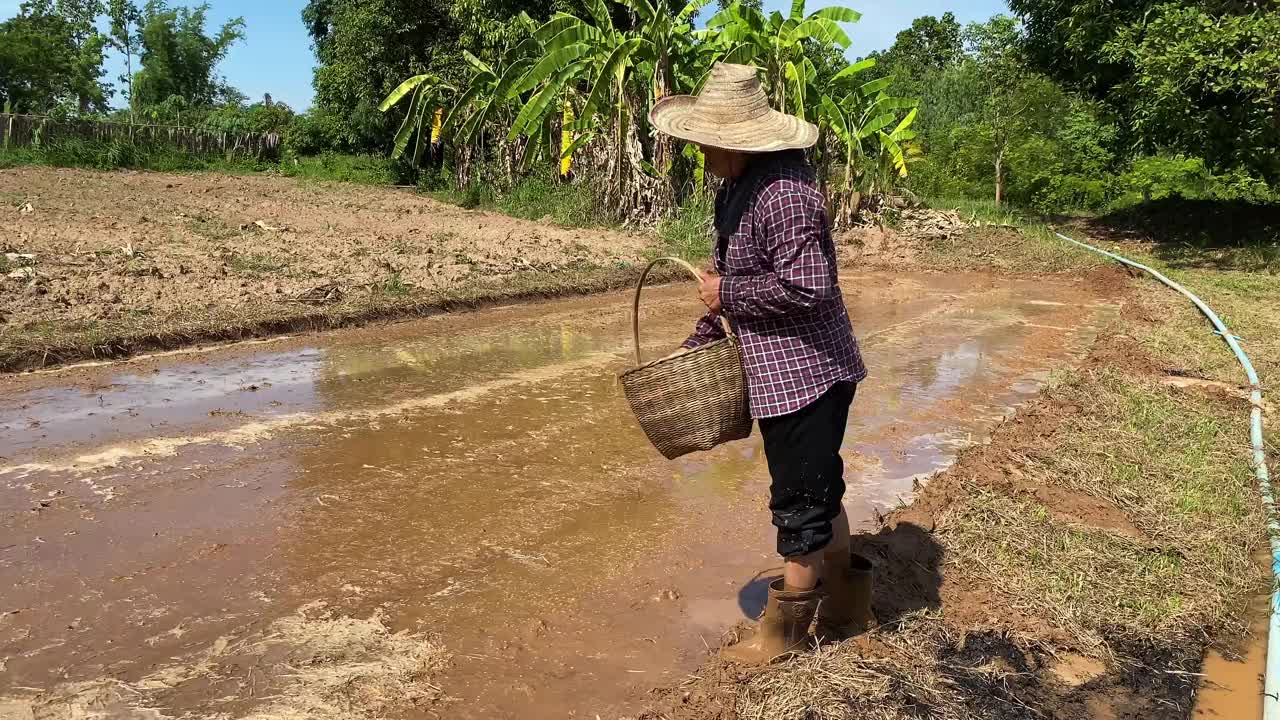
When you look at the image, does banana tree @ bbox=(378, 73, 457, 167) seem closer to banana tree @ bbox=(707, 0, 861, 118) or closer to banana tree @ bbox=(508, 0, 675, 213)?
banana tree @ bbox=(508, 0, 675, 213)

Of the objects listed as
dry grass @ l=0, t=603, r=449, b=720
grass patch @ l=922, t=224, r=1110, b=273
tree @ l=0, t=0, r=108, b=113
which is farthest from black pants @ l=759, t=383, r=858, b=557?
tree @ l=0, t=0, r=108, b=113

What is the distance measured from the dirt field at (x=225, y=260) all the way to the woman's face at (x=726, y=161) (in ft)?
18.3

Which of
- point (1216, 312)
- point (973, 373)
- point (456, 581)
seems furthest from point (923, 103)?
point (456, 581)

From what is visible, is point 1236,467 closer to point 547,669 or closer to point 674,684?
point 674,684

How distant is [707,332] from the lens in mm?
2941

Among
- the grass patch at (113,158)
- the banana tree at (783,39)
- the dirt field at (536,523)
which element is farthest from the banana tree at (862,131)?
the grass patch at (113,158)

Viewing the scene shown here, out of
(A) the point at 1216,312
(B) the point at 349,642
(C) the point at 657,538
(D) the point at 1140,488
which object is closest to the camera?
(B) the point at 349,642

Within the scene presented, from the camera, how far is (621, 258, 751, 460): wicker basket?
8.84 ft

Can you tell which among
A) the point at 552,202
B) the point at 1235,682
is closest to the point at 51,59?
the point at 552,202

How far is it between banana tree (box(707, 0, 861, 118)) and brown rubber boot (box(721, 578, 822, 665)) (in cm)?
1184

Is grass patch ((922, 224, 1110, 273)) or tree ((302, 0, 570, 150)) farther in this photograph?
tree ((302, 0, 570, 150))

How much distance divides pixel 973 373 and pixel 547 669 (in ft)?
17.4

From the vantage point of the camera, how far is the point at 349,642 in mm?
2971

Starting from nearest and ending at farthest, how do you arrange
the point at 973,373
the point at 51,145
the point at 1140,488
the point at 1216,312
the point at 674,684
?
the point at 674,684, the point at 1140,488, the point at 973,373, the point at 1216,312, the point at 51,145
